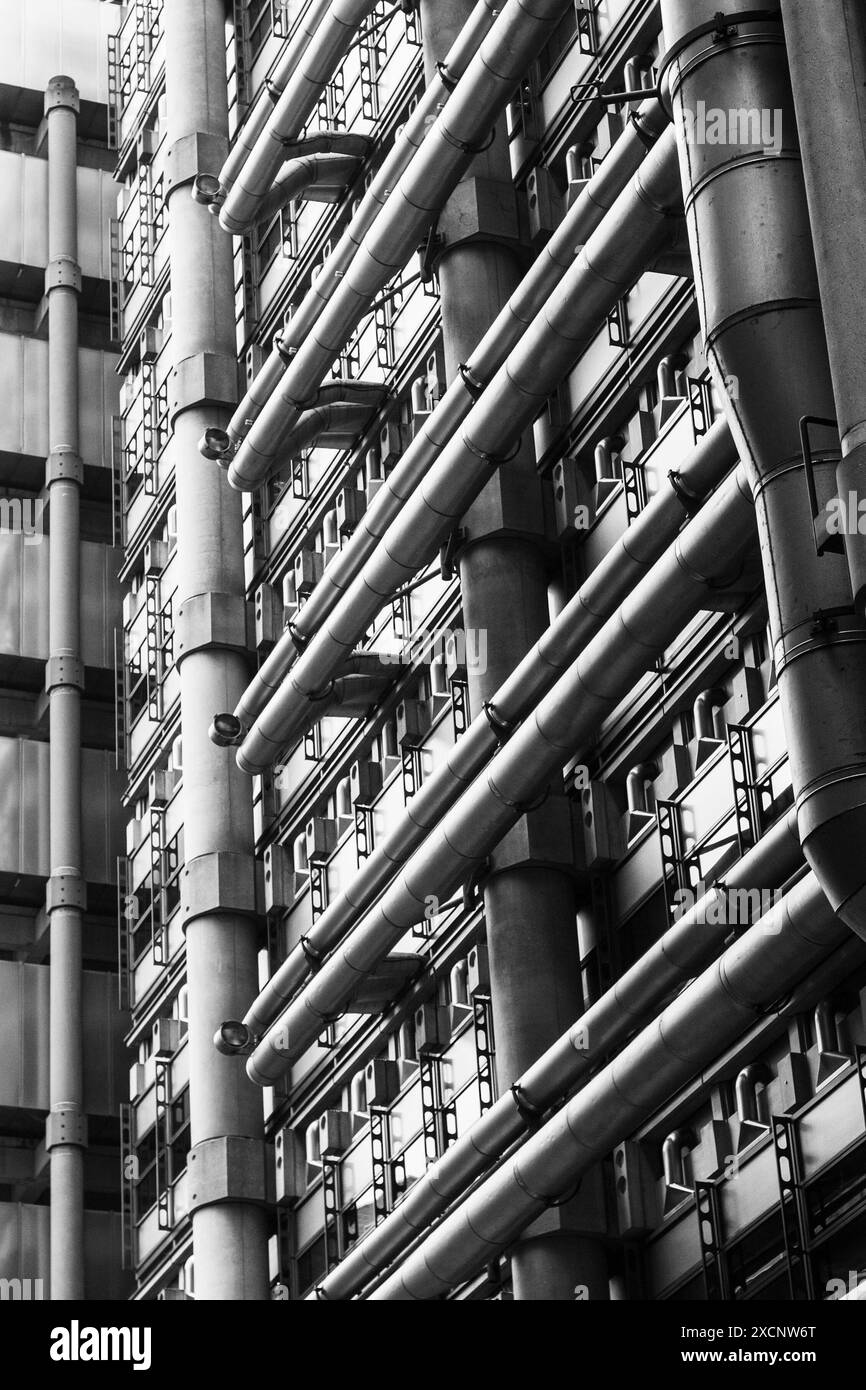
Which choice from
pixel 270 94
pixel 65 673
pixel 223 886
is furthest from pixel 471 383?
pixel 65 673

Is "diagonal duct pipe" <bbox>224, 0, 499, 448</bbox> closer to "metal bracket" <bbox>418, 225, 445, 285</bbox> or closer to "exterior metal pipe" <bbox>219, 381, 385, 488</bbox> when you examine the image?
"metal bracket" <bbox>418, 225, 445, 285</bbox>

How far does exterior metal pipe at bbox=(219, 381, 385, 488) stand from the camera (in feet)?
146

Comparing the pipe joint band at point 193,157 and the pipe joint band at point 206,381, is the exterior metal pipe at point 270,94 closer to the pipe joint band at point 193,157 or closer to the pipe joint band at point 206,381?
the pipe joint band at point 206,381

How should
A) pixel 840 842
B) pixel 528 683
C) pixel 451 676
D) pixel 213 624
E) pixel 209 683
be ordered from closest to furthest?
pixel 840 842 < pixel 528 683 < pixel 451 676 < pixel 213 624 < pixel 209 683

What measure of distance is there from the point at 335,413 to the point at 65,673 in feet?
54.3

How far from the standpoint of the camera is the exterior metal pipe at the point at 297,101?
1784 inches

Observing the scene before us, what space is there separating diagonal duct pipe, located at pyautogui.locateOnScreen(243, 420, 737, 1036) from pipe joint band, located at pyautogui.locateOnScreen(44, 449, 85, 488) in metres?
21.6

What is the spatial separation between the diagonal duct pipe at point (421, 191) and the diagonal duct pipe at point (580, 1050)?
1284 centimetres

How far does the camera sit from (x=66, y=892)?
188 feet

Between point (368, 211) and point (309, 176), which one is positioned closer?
point (368, 211)

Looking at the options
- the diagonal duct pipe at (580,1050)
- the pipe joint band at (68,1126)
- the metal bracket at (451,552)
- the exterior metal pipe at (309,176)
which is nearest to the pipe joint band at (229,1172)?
the diagonal duct pipe at (580,1050)

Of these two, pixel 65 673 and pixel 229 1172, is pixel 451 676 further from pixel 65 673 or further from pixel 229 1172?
pixel 65 673

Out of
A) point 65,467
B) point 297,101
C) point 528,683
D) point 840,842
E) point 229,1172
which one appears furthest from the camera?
point 65,467

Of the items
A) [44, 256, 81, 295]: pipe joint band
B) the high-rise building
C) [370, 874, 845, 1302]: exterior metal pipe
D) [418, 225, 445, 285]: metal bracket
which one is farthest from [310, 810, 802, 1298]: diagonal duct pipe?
[44, 256, 81, 295]: pipe joint band
